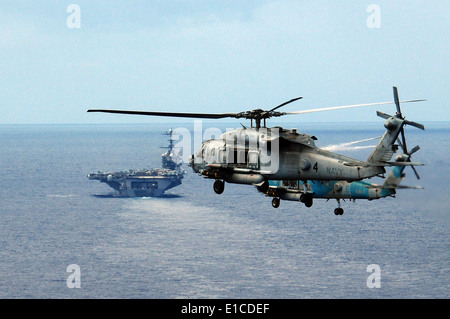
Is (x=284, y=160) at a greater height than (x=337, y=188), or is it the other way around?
(x=284, y=160)

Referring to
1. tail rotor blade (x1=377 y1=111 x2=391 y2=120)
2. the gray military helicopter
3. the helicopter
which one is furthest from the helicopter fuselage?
the helicopter

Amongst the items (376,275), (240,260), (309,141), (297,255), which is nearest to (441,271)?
(376,275)

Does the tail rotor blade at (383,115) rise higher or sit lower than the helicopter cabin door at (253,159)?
higher

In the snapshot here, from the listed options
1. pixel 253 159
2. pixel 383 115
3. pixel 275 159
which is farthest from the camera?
pixel 383 115

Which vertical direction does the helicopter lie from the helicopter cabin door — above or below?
below

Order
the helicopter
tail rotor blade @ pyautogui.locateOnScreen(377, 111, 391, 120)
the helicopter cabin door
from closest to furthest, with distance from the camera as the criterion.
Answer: the helicopter cabin door → tail rotor blade @ pyautogui.locateOnScreen(377, 111, 391, 120) → the helicopter

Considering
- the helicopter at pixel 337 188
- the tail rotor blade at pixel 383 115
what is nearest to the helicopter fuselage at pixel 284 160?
the tail rotor blade at pixel 383 115

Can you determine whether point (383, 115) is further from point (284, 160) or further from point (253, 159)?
point (253, 159)

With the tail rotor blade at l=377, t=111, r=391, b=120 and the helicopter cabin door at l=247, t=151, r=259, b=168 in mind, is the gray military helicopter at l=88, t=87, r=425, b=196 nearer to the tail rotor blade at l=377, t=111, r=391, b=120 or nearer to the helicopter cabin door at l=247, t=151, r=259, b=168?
the helicopter cabin door at l=247, t=151, r=259, b=168

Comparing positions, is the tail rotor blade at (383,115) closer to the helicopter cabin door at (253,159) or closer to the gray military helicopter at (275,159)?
the gray military helicopter at (275,159)

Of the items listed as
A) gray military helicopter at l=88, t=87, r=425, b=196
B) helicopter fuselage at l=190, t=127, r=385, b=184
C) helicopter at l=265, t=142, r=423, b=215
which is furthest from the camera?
helicopter at l=265, t=142, r=423, b=215

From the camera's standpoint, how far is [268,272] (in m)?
187

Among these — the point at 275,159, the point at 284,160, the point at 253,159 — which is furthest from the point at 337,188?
the point at 253,159
